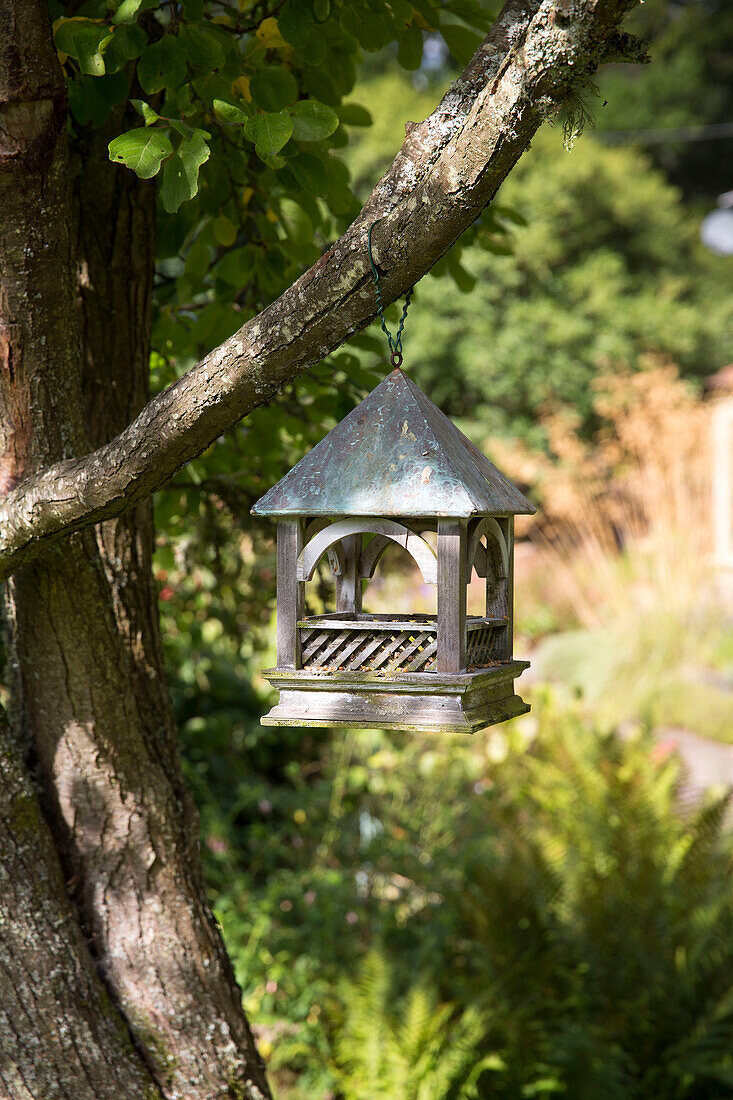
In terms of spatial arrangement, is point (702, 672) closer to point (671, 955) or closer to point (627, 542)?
point (627, 542)

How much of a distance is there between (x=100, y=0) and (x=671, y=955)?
3067 millimetres

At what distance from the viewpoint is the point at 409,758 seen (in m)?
4.41

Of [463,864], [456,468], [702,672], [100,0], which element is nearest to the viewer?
[456,468]

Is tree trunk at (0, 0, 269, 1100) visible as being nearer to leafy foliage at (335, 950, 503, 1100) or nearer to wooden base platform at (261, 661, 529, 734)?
wooden base platform at (261, 661, 529, 734)

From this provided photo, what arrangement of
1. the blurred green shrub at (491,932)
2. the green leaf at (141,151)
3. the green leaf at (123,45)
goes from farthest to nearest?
the blurred green shrub at (491,932), the green leaf at (123,45), the green leaf at (141,151)

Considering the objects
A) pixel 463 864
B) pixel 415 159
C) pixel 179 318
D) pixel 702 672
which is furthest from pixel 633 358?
pixel 415 159

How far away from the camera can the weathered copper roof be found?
1214 mm

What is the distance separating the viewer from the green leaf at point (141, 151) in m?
1.20

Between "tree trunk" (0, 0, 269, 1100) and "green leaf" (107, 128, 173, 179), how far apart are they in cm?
22

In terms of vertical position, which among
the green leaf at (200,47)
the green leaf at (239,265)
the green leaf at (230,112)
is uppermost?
the green leaf at (200,47)

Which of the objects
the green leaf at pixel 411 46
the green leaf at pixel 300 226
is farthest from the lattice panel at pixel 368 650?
the green leaf at pixel 411 46

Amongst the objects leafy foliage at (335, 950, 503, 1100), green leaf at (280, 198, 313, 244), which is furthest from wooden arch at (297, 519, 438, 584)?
leafy foliage at (335, 950, 503, 1100)

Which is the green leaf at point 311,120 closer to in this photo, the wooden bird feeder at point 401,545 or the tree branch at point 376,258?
the tree branch at point 376,258

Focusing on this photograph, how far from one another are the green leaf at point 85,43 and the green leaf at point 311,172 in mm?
305
